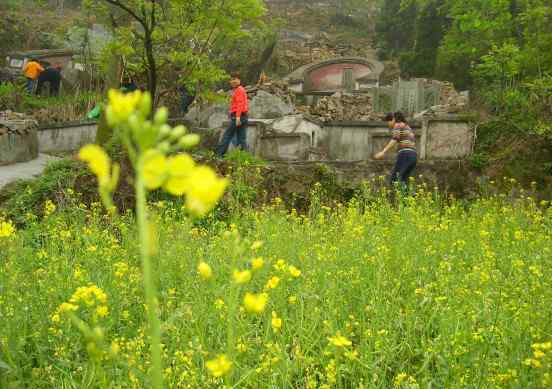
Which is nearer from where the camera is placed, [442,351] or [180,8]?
[442,351]

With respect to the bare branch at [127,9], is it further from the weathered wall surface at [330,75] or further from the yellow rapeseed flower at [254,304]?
the weathered wall surface at [330,75]

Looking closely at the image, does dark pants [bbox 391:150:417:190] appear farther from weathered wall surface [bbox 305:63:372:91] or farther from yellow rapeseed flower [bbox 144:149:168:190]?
weathered wall surface [bbox 305:63:372:91]

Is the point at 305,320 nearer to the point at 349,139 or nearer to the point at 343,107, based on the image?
the point at 349,139

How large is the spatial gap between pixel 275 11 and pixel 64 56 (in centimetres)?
2529

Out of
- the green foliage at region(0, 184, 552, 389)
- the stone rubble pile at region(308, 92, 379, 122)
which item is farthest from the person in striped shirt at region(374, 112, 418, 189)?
the stone rubble pile at region(308, 92, 379, 122)

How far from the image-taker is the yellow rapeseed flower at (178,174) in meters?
0.76

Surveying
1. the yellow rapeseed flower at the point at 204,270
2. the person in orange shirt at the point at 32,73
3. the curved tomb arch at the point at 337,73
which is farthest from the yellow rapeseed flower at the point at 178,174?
the curved tomb arch at the point at 337,73

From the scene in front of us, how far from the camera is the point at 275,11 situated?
4350 cm

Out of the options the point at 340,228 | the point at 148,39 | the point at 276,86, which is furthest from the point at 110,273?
the point at 276,86

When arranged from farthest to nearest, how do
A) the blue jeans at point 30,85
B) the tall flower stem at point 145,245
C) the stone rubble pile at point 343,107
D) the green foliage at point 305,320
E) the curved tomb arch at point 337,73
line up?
the curved tomb arch at point 337,73 → the blue jeans at point 30,85 → the stone rubble pile at point 343,107 → the green foliage at point 305,320 → the tall flower stem at point 145,245

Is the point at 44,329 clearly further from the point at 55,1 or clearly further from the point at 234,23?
the point at 55,1

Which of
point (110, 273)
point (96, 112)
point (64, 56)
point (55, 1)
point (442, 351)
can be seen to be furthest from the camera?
point (55, 1)

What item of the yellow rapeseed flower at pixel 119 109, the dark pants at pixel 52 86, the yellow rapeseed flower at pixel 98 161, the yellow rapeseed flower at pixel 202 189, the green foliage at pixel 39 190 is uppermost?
the dark pants at pixel 52 86

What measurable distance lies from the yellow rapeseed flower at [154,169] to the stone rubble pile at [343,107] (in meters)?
16.5
